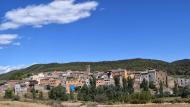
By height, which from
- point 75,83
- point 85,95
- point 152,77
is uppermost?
point 152,77

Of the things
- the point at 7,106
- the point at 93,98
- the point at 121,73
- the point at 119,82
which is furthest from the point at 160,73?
the point at 7,106

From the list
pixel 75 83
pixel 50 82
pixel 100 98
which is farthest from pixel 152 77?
pixel 100 98

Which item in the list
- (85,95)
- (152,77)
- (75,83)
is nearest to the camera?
(85,95)

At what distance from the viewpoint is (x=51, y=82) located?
17562 cm

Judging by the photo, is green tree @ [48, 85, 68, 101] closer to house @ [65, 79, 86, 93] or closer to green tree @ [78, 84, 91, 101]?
green tree @ [78, 84, 91, 101]

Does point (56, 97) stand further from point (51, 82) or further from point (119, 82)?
point (51, 82)

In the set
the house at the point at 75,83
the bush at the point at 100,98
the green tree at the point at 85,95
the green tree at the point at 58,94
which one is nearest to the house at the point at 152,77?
the house at the point at 75,83

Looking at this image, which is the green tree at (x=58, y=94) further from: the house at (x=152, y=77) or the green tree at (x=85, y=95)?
the house at (x=152, y=77)

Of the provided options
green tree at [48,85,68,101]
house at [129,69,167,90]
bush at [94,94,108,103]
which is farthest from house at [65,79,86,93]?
bush at [94,94,108,103]

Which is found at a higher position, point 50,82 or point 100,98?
point 50,82

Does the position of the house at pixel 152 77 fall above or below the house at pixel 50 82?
above

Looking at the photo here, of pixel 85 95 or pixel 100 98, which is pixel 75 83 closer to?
pixel 85 95

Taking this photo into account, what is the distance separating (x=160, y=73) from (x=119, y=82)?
35253 mm

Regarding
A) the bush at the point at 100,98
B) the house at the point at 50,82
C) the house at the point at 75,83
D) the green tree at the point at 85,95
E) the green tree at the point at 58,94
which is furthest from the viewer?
the house at the point at 50,82
